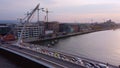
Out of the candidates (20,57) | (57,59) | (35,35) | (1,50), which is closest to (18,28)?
(35,35)

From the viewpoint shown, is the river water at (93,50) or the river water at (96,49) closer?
the river water at (93,50)

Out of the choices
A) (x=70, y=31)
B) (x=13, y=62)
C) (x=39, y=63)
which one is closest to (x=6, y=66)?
(x=13, y=62)

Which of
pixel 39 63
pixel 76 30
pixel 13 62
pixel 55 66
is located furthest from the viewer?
pixel 76 30

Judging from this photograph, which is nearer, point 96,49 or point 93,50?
point 93,50

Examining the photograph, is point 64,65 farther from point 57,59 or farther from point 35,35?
point 35,35

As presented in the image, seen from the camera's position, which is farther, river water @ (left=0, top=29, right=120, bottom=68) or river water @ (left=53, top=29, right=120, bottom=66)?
river water @ (left=53, top=29, right=120, bottom=66)

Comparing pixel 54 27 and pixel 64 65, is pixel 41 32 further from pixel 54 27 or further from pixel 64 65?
pixel 64 65

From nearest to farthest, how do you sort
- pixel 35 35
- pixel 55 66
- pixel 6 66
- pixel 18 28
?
pixel 55 66, pixel 6 66, pixel 18 28, pixel 35 35

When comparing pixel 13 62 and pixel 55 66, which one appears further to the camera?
pixel 13 62

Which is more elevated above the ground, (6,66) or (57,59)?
(57,59)
